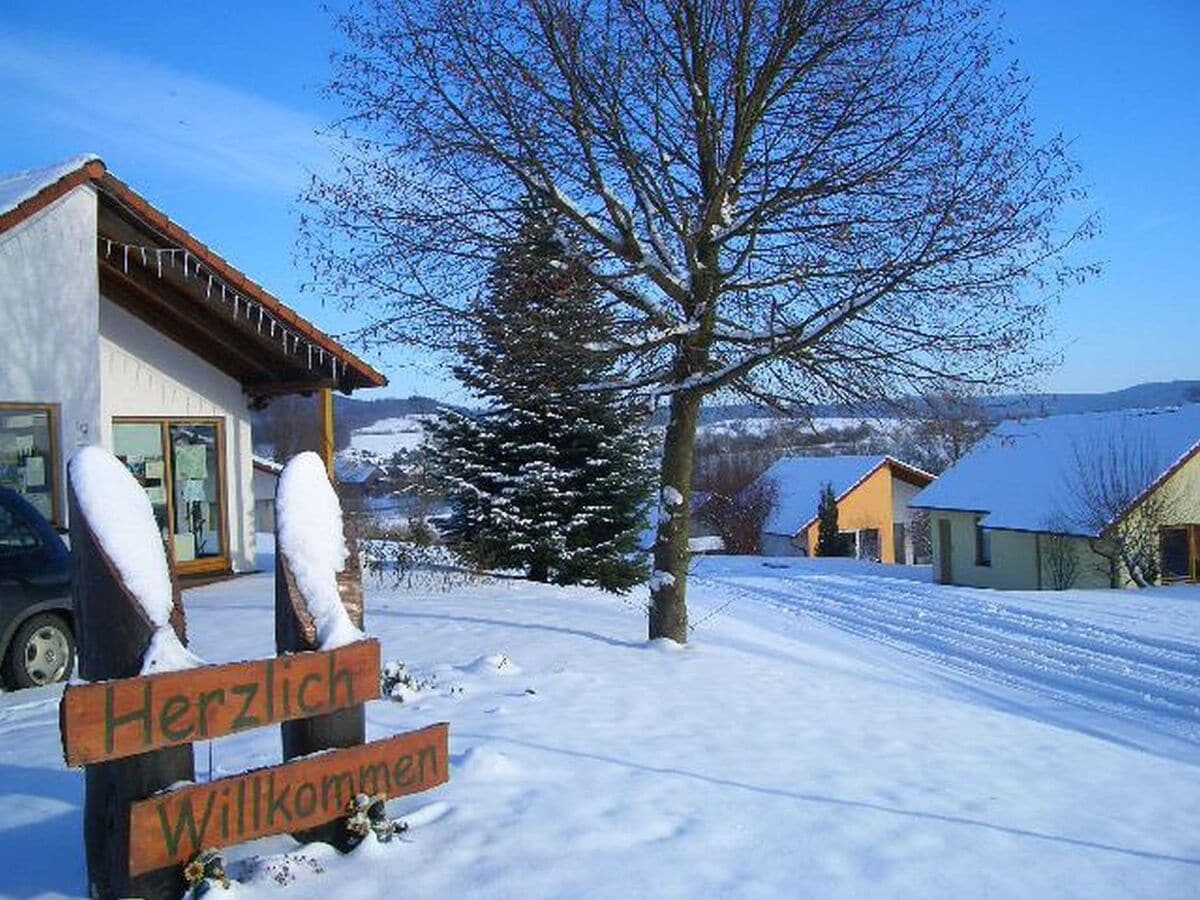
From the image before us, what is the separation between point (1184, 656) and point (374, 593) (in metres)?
10.6

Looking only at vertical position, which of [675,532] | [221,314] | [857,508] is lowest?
[857,508]

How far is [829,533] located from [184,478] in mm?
33333

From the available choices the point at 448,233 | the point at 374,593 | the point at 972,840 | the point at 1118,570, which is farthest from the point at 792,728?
the point at 1118,570

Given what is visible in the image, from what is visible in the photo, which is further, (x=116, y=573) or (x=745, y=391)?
(x=745, y=391)

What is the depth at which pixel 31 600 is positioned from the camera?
806 cm

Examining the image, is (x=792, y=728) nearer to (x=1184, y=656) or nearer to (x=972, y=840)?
(x=972, y=840)

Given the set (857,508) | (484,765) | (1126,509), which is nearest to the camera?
(484,765)

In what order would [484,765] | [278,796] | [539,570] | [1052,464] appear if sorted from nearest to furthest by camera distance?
[278,796]
[484,765]
[539,570]
[1052,464]

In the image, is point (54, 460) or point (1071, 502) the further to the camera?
point (1071, 502)

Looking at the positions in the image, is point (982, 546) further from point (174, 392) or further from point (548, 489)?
point (174, 392)

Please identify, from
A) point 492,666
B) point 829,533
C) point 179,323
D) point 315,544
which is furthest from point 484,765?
point 829,533

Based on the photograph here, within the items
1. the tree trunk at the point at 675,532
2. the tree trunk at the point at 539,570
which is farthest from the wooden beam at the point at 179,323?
the tree trunk at the point at 675,532

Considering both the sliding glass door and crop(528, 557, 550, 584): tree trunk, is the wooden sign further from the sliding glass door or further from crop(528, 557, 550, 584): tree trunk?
crop(528, 557, 550, 584): tree trunk

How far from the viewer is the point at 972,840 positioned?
16.4ft
